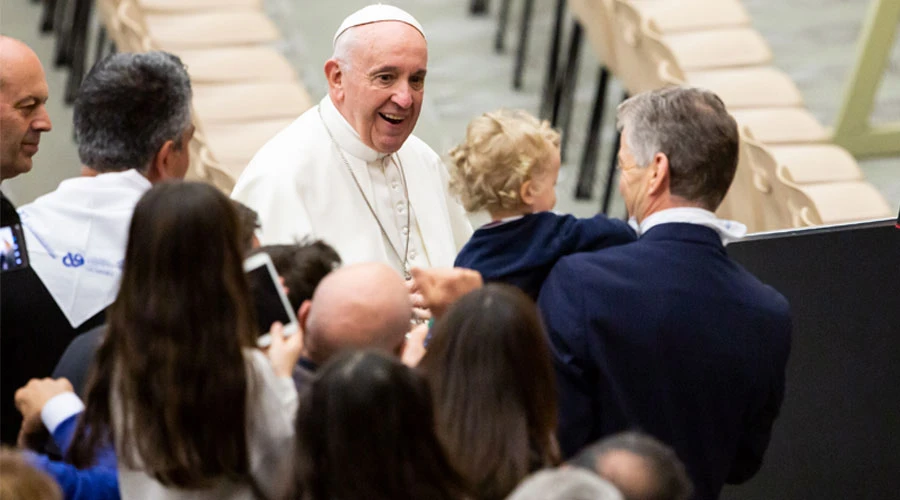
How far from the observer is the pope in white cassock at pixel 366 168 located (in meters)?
3.77

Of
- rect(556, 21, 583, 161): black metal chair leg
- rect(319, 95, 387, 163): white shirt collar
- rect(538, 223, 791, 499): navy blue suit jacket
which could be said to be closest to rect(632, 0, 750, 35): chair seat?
rect(556, 21, 583, 161): black metal chair leg

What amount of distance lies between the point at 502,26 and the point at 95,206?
565 centimetres

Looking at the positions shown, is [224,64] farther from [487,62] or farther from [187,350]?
[187,350]

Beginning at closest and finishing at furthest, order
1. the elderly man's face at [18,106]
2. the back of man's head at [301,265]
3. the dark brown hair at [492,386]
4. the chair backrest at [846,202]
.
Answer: the dark brown hair at [492,386] → the back of man's head at [301,265] → the elderly man's face at [18,106] → the chair backrest at [846,202]

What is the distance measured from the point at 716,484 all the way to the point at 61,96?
604 cm

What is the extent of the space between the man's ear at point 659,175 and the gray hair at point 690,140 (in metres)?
0.01

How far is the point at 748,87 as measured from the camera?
6.41 m

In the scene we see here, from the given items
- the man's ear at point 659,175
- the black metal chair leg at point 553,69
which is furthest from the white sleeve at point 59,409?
the black metal chair leg at point 553,69

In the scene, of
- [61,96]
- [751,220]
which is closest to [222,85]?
[61,96]

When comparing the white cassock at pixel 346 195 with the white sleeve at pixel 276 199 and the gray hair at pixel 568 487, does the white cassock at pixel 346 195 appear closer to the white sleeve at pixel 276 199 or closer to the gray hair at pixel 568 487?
the white sleeve at pixel 276 199

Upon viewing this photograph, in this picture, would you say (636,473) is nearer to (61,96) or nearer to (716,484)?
(716,484)

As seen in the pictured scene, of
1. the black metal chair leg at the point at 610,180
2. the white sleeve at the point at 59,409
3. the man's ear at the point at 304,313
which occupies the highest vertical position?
the man's ear at the point at 304,313

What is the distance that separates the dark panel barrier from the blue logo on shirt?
1779 mm

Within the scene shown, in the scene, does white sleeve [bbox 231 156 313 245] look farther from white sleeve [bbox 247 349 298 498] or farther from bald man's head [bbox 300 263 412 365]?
white sleeve [bbox 247 349 298 498]
